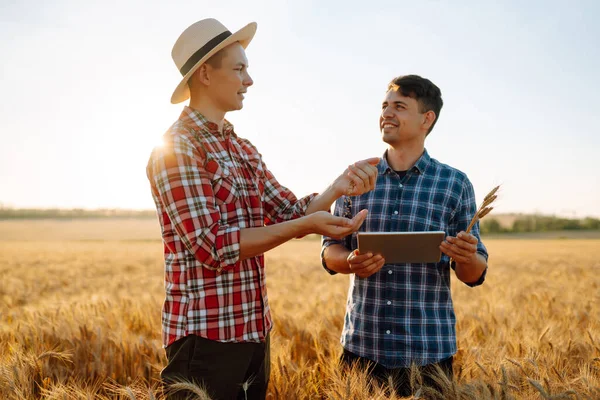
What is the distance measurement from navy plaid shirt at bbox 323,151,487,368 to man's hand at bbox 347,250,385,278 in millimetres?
350

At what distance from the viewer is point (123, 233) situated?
41.7 m

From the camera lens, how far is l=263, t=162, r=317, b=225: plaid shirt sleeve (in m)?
2.40

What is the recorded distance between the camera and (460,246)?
238 centimetres

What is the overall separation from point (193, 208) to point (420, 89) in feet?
5.16

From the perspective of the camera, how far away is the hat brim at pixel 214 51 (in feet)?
6.88

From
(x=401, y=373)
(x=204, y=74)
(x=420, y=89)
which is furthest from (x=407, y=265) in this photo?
(x=204, y=74)

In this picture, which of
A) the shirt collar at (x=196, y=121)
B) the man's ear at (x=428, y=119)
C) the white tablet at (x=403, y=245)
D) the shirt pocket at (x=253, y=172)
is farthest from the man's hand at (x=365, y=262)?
the man's ear at (x=428, y=119)

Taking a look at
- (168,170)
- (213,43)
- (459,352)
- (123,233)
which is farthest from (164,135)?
(123,233)

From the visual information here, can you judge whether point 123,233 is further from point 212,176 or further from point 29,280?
point 212,176

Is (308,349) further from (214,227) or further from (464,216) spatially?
(214,227)

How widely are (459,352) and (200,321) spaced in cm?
209

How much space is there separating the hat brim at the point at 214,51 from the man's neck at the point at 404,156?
103 cm

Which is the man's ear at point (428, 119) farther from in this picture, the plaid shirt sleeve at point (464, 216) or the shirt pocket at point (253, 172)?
the shirt pocket at point (253, 172)

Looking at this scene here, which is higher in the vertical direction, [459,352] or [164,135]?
[164,135]
